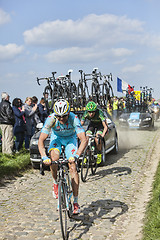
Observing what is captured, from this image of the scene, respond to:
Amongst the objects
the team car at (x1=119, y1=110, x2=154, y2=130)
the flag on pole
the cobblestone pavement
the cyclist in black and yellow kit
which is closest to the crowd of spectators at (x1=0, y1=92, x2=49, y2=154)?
the cobblestone pavement

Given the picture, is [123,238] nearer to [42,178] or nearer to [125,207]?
[125,207]

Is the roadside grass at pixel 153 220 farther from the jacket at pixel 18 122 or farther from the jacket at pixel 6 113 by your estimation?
the jacket at pixel 18 122

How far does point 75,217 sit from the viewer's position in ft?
18.6

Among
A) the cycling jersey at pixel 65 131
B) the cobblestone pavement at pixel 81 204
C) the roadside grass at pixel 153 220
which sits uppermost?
the cycling jersey at pixel 65 131

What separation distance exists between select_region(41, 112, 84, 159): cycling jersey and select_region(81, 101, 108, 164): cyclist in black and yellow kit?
3.16 meters

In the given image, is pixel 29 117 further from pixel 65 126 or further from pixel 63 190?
pixel 63 190

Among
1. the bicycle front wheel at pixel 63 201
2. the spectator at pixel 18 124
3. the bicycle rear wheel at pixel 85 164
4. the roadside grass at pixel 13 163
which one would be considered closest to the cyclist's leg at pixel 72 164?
the bicycle front wheel at pixel 63 201

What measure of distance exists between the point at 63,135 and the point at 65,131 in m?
0.10

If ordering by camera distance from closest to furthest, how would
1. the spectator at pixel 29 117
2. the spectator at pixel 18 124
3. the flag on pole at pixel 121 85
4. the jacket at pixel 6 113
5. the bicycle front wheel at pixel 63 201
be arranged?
the bicycle front wheel at pixel 63 201
the jacket at pixel 6 113
the spectator at pixel 18 124
the spectator at pixel 29 117
the flag on pole at pixel 121 85

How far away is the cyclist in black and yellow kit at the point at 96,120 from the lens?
878 cm

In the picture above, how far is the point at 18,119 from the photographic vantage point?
11.3 meters

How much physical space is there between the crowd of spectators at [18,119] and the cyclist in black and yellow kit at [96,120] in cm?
250

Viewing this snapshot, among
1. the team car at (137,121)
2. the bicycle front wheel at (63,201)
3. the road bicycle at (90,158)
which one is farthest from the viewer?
the team car at (137,121)

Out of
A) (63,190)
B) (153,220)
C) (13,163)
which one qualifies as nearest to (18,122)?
(13,163)
